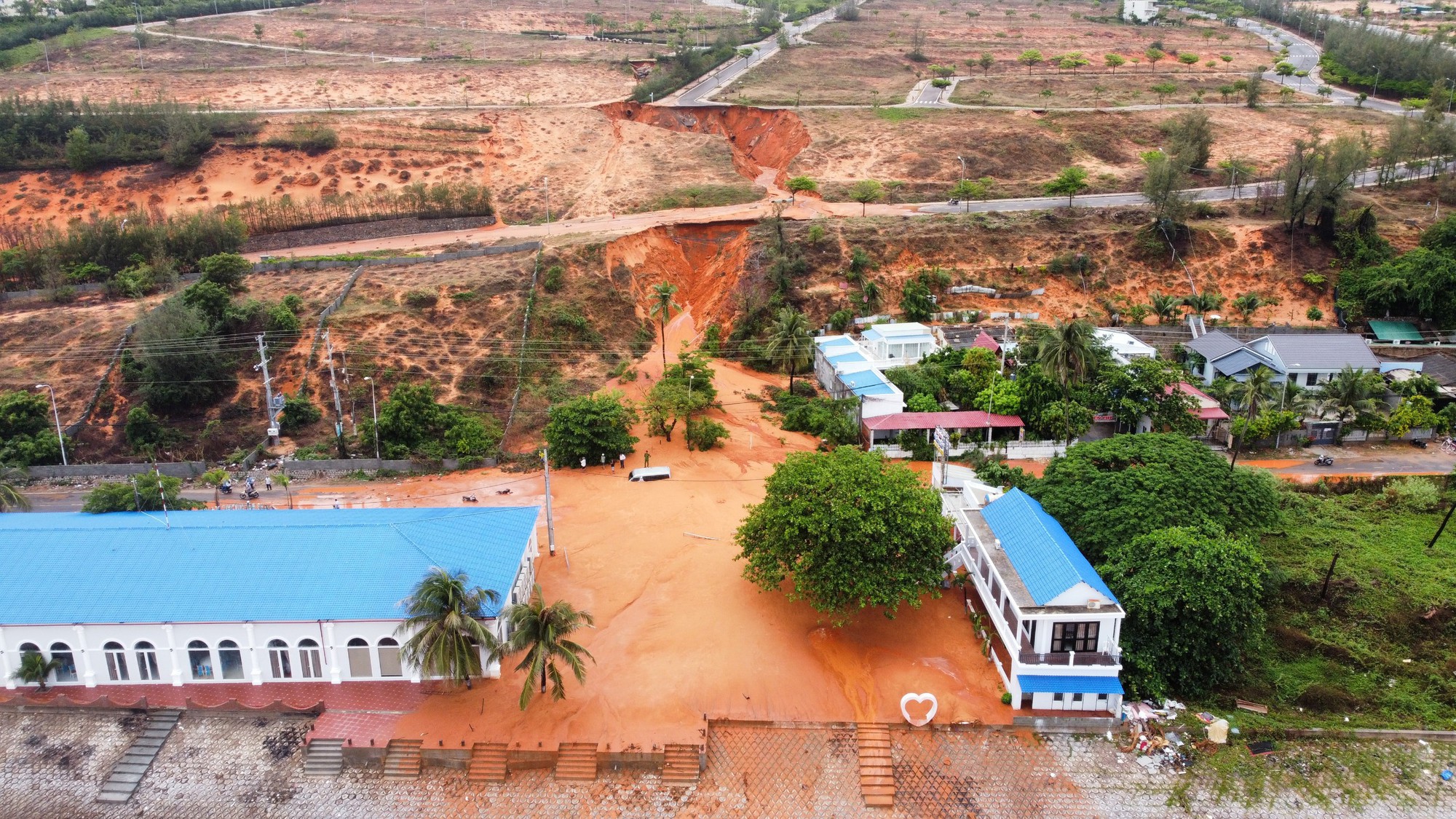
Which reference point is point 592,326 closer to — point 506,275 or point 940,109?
point 506,275

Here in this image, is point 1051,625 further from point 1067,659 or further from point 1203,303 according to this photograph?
point 1203,303

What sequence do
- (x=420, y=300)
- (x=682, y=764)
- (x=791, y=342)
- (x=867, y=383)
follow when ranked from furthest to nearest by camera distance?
(x=420, y=300) → (x=791, y=342) → (x=867, y=383) → (x=682, y=764)

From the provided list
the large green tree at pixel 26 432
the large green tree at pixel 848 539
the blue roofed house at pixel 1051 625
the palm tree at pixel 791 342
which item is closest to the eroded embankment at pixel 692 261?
the palm tree at pixel 791 342

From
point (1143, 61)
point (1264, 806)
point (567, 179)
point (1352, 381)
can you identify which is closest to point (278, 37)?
point (567, 179)

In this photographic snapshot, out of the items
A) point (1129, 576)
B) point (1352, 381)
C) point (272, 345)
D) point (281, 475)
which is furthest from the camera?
point (272, 345)

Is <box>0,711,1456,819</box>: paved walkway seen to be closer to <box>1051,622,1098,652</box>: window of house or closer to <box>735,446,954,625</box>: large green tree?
<box>1051,622,1098,652</box>: window of house

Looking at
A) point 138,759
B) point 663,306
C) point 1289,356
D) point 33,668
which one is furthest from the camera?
point 663,306

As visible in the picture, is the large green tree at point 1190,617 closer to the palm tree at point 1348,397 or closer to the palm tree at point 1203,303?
the palm tree at point 1348,397

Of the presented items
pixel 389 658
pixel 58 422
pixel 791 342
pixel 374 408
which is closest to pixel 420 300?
pixel 374 408
